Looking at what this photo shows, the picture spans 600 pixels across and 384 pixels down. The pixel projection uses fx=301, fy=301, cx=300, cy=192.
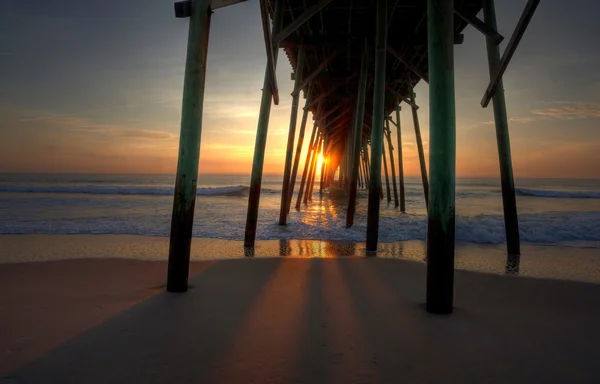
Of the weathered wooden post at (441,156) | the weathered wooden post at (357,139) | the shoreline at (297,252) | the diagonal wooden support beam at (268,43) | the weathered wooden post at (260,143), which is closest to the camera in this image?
the weathered wooden post at (441,156)

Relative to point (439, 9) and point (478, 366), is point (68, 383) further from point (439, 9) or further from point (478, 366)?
point (439, 9)

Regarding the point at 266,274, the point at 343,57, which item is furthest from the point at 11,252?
the point at 343,57

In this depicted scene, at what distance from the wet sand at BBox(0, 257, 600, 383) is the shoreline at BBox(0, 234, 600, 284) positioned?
2.91ft

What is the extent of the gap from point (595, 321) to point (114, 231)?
7153mm

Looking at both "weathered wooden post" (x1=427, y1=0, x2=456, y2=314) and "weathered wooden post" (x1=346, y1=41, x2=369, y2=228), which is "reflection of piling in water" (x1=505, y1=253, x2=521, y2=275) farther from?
"weathered wooden post" (x1=346, y1=41, x2=369, y2=228)

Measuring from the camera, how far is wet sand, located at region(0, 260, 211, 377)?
166 cm

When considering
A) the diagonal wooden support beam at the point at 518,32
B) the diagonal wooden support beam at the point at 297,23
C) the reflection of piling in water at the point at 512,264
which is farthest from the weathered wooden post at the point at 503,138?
the diagonal wooden support beam at the point at 297,23

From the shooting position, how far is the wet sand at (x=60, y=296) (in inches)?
65.2

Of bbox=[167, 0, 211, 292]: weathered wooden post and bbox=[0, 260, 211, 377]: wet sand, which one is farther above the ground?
bbox=[167, 0, 211, 292]: weathered wooden post

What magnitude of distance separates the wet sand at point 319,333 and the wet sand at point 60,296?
0.03 meters

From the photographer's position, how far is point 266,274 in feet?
9.96

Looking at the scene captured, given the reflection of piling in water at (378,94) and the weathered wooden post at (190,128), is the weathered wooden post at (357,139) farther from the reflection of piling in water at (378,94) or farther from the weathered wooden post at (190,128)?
the weathered wooden post at (190,128)

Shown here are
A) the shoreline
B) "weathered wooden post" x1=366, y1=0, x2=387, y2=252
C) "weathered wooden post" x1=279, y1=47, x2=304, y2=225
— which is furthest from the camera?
"weathered wooden post" x1=279, y1=47, x2=304, y2=225

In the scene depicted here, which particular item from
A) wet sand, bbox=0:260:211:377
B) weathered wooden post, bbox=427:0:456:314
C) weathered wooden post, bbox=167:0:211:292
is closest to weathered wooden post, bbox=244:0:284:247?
wet sand, bbox=0:260:211:377
